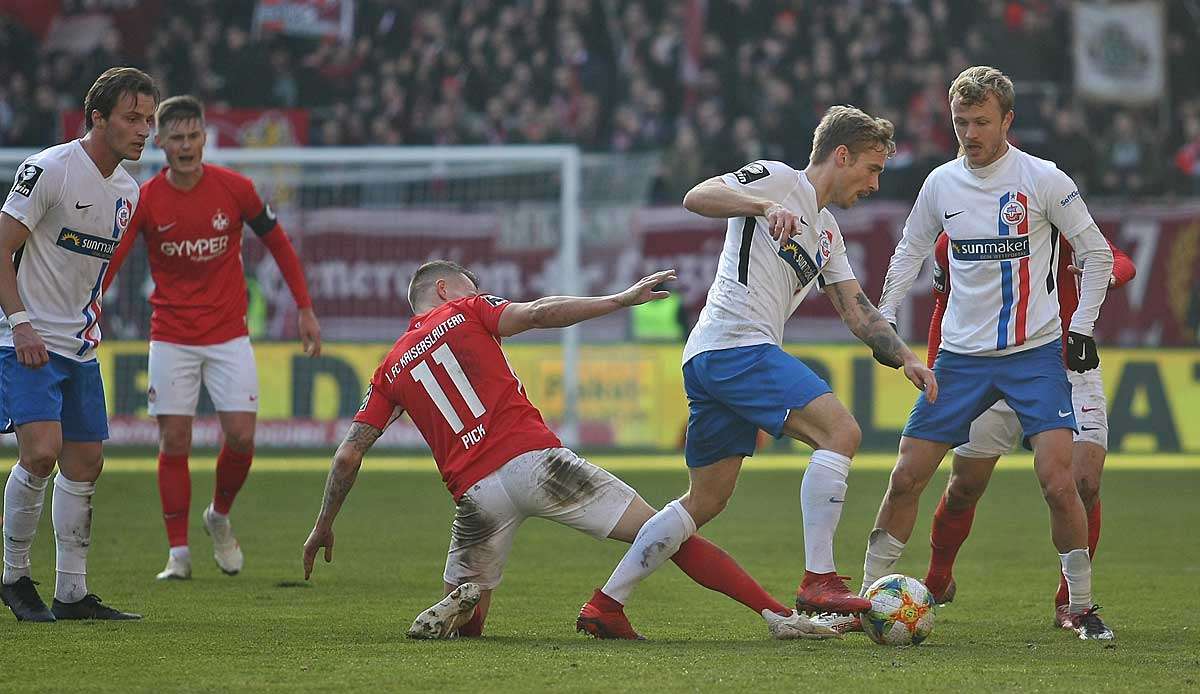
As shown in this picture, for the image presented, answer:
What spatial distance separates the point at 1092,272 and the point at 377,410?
9.37ft

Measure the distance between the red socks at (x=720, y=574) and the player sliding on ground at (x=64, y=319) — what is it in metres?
2.34

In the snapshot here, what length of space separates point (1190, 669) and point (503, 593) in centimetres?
336

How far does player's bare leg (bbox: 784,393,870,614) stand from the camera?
19.6 feet

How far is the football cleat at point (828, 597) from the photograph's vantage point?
5.88 metres

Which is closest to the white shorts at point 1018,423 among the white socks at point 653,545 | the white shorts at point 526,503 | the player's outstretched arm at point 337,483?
the white socks at point 653,545

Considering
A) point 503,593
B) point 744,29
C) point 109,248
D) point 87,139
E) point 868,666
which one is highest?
point 744,29

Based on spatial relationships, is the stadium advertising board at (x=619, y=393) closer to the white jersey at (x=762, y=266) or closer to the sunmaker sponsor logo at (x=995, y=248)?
the sunmaker sponsor logo at (x=995, y=248)

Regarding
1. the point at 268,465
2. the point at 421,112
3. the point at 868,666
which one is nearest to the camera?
the point at 868,666

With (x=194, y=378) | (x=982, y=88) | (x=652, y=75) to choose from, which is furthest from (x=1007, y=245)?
(x=652, y=75)

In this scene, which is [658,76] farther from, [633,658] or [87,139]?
[633,658]

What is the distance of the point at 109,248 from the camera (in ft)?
22.7

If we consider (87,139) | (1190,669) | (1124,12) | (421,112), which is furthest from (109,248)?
(1124,12)

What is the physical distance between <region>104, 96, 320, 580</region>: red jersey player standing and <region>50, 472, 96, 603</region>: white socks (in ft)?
4.95

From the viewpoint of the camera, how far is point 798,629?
237 inches
